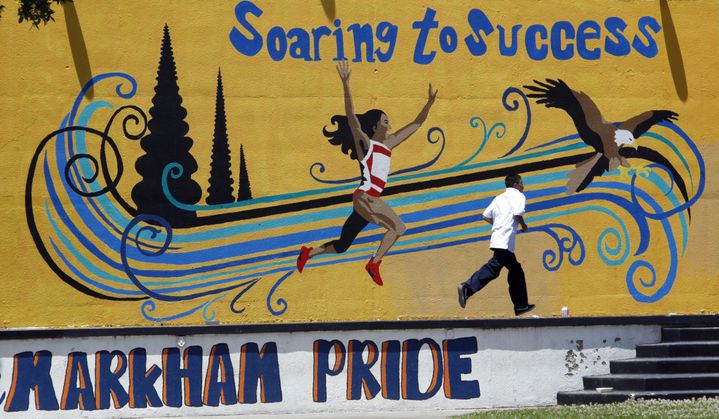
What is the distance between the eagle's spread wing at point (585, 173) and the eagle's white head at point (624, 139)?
275 millimetres

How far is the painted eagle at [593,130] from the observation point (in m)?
17.1

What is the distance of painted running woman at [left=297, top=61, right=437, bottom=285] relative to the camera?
54.9ft

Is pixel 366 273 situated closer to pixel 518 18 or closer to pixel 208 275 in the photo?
pixel 208 275

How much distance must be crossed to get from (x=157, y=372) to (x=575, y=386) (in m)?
4.48

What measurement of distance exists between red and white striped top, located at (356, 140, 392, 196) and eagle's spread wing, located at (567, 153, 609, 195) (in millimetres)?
2227

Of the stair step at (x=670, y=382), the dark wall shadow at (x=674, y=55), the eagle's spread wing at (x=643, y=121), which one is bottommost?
the stair step at (x=670, y=382)

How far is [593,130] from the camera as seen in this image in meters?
17.2

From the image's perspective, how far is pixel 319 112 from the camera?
1677cm

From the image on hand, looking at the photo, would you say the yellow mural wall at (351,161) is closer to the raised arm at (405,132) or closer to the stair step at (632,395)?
the raised arm at (405,132)

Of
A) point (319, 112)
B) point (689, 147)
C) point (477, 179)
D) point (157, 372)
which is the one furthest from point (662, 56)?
point (157, 372)

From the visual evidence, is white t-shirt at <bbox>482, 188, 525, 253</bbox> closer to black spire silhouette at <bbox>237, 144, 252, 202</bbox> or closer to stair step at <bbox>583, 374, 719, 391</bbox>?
stair step at <bbox>583, 374, 719, 391</bbox>

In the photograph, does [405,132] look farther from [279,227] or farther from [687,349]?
[687,349]

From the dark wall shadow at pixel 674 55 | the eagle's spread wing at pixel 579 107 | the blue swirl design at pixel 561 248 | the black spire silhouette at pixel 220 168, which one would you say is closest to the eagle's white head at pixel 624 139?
the eagle's spread wing at pixel 579 107

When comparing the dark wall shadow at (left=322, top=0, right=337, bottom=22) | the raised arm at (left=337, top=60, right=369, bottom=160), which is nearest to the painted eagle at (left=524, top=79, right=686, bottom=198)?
the raised arm at (left=337, top=60, right=369, bottom=160)
